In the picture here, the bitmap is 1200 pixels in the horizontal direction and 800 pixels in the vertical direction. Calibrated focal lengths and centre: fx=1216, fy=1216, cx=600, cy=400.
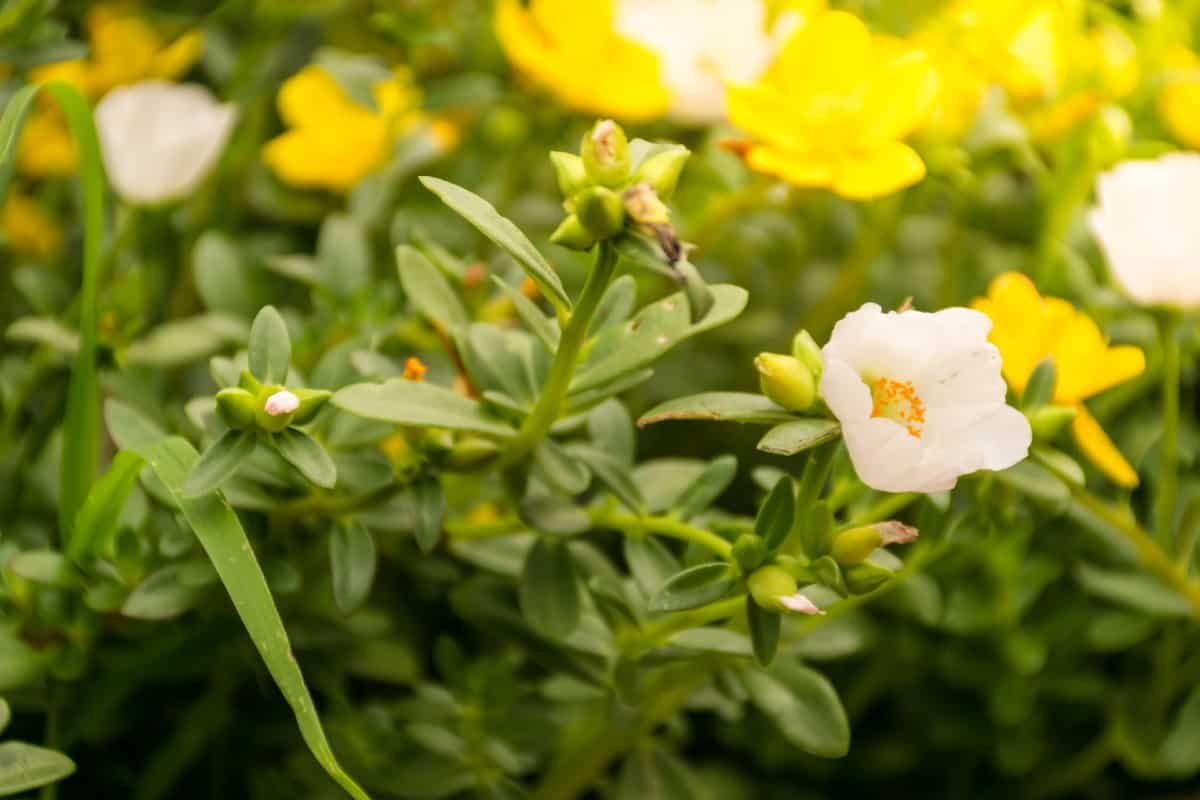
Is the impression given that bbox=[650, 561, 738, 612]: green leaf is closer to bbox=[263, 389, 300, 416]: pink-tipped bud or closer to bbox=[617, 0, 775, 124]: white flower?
bbox=[263, 389, 300, 416]: pink-tipped bud

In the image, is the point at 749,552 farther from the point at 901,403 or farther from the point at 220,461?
the point at 220,461

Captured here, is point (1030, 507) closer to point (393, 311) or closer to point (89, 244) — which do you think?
point (393, 311)

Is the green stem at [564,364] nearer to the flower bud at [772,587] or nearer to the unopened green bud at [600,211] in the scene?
the unopened green bud at [600,211]

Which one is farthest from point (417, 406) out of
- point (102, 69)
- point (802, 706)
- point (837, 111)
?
point (102, 69)

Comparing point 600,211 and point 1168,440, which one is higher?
point 600,211

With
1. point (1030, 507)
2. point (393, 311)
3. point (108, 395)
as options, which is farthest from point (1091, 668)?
point (108, 395)

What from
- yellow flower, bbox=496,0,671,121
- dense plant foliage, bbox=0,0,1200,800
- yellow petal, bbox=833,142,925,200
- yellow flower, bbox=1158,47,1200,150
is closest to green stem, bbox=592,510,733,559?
dense plant foliage, bbox=0,0,1200,800
